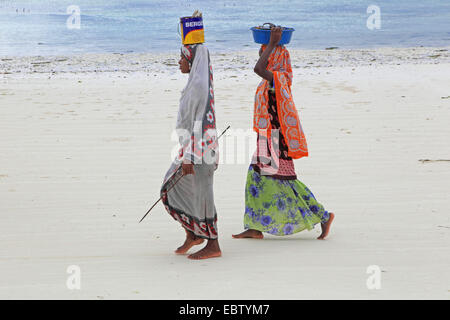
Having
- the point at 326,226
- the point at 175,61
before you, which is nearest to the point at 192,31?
the point at 326,226

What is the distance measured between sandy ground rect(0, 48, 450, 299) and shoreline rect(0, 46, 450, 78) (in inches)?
159

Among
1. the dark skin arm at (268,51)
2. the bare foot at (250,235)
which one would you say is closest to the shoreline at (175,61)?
the bare foot at (250,235)

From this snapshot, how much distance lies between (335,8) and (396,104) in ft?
161

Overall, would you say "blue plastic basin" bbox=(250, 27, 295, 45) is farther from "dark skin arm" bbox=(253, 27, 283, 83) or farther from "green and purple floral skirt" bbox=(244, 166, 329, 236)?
"green and purple floral skirt" bbox=(244, 166, 329, 236)

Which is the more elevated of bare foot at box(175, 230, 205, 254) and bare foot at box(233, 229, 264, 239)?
bare foot at box(175, 230, 205, 254)

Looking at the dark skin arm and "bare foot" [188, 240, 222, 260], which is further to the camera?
the dark skin arm

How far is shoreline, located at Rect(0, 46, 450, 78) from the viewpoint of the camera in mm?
18266

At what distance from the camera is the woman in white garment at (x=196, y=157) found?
4574mm

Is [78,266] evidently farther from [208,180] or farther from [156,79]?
[156,79]

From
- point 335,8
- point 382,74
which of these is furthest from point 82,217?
point 335,8

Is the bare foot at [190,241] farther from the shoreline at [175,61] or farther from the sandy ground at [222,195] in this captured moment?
the shoreline at [175,61]

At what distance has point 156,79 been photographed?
1555 cm

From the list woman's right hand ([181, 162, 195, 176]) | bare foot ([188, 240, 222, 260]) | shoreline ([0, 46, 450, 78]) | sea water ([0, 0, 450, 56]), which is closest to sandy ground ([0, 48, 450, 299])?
bare foot ([188, 240, 222, 260])

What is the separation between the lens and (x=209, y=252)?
4.85 m
